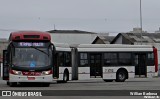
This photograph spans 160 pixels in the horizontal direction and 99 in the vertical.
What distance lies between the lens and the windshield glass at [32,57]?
88.6 feet

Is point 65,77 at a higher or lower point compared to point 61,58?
lower

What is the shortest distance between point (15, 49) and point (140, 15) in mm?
40442

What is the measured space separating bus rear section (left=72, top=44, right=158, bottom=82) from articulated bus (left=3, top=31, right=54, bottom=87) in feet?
28.0

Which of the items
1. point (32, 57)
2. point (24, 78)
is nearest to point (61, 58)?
point (32, 57)

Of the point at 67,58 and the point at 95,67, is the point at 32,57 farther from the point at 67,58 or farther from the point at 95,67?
the point at 95,67

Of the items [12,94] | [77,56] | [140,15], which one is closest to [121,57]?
[77,56]

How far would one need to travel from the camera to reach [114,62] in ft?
120

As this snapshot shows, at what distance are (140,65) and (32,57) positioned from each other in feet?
40.8

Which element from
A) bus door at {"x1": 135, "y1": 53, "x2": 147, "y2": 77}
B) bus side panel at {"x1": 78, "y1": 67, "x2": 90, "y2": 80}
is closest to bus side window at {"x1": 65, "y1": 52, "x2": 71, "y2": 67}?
bus side panel at {"x1": 78, "y1": 67, "x2": 90, "y2": 80}

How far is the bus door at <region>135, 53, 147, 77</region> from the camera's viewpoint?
121 ft

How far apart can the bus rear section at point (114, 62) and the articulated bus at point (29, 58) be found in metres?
8.54

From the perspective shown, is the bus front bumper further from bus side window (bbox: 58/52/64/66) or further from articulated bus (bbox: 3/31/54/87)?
bus side window (bbox: 58/52/64/66)

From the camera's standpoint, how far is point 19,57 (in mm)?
27141

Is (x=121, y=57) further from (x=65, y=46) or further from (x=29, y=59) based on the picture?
(x=29, y=59)
